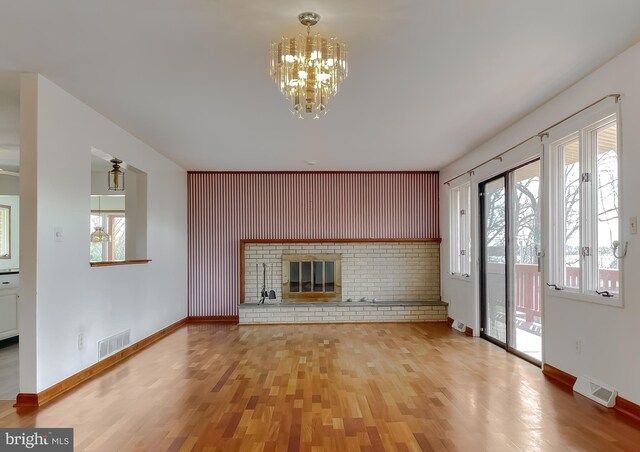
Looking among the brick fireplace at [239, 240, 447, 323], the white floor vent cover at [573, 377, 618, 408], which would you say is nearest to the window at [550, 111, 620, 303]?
the white floor vent cover at [573, 377, 618, 408]

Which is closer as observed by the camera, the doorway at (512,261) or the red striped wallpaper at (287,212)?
the doorway at (512,261)

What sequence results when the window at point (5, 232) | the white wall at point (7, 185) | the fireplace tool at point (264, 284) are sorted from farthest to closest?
the fireplace tool at point (264, 284), the window at point (5, 232), the white wall at point (7, 185)

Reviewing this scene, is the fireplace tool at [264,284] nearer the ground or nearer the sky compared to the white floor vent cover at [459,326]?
nearer the sky

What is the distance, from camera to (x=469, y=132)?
227 inches

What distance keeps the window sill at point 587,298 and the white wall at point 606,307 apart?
0.12 feet

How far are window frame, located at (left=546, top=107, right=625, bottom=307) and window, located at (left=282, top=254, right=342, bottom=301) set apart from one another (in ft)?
14.4

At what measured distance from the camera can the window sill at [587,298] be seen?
3.56 metres

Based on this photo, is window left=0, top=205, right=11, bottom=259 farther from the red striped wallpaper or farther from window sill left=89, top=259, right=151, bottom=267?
window sill left=89, top=259, right=151, bottom=267

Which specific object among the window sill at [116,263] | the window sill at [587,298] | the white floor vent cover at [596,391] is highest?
the window sill at [116,263]

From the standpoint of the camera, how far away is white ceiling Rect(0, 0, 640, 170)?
281 centimetres

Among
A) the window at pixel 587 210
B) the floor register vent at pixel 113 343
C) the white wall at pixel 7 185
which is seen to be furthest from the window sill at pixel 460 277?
the white wall at pixel 7 185

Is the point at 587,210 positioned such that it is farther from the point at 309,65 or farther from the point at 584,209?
the point at 309,65

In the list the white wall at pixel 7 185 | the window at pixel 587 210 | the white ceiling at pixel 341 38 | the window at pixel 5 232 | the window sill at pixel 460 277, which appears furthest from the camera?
the window at pixel 5 232

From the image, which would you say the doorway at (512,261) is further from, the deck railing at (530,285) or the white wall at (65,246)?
the white wall at (65,246)
